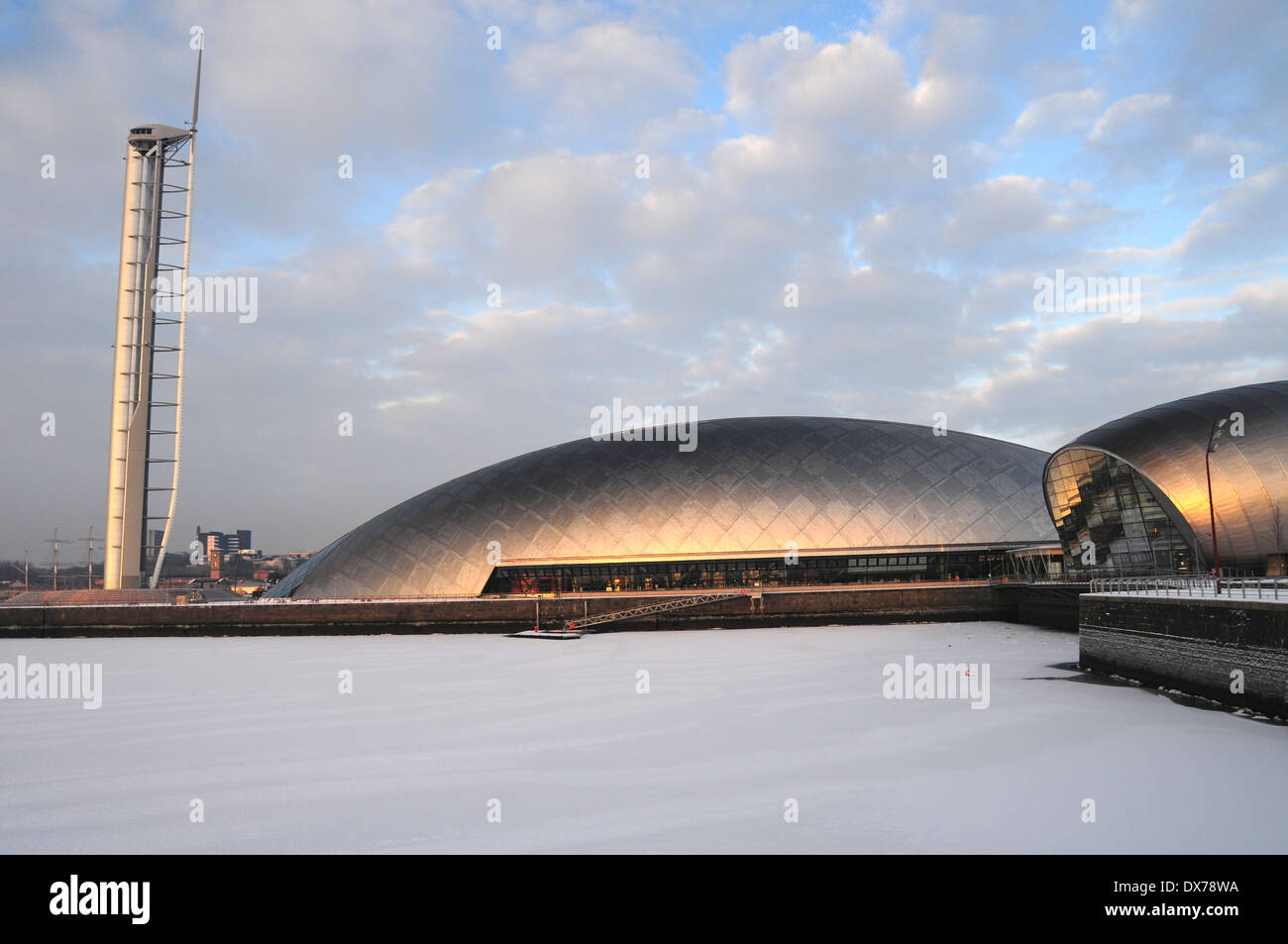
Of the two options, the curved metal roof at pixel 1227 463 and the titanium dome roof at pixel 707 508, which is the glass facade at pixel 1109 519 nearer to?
the curved metal roof at pixel 1227 463

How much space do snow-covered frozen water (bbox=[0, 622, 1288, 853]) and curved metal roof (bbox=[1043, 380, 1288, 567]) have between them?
19.8 m

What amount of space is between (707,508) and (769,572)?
5.55 metres

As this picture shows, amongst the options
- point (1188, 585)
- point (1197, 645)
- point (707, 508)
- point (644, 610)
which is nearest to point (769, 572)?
point (707, 508)

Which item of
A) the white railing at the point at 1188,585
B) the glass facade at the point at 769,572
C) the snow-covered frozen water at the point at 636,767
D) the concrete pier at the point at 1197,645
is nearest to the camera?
the snow-covered frozen water at the point at 636,767

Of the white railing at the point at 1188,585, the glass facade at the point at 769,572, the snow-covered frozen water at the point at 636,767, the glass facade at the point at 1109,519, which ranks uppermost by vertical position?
the glass facade at the point at 1109,519

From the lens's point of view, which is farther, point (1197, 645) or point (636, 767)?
point (1197, 645)

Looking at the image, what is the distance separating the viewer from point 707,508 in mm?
49906

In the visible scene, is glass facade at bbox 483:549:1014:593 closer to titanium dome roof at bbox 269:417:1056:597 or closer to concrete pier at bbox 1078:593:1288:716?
titanium dome roof at bbox 269:417:1056:597

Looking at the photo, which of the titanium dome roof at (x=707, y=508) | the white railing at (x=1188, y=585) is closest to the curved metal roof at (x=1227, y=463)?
the white railing at (x=1188, y=585)

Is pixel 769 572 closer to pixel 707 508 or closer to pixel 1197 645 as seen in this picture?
pixel 707 508

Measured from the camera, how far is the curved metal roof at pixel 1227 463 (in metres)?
35.7

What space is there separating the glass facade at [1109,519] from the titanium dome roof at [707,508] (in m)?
2.54
